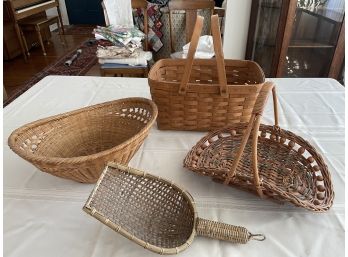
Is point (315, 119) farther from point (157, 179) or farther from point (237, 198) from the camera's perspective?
point (157, 179)

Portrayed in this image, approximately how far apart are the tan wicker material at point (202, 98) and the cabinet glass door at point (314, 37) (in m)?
1.05

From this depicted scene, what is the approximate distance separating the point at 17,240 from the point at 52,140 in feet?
0.69

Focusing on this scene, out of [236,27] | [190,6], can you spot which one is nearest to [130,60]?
[190,6]

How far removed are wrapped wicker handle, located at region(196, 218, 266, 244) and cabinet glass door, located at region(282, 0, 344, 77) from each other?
1454 mm

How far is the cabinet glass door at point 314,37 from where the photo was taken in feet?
4.96

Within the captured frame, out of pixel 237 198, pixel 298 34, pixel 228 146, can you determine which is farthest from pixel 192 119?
pixel 298 34

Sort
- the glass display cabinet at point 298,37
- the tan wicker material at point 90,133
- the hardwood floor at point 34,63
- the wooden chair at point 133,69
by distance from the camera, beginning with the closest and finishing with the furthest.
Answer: the tan wicker material at point 90,133, the glass display cabinet at point 298,37, the wooden chair at point 133,69, the hardwood floor at point 34,63

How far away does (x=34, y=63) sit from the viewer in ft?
9.30

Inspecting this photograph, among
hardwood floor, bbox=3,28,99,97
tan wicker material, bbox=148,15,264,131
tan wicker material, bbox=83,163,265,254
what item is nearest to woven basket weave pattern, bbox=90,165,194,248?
tan wicker material, bbox=83,163,265,254

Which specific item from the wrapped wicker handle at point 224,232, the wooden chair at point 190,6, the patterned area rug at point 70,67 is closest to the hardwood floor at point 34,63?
the patterned area rug at point 70,67

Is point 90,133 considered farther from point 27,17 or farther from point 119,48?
point 27,17

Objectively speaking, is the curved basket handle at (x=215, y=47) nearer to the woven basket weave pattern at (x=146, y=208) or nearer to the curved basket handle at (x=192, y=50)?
the curved basket handle at (x=192, y=50)

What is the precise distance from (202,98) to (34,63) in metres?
2.81

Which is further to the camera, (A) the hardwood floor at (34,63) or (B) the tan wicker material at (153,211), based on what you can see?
(A) the hardwood floor at (34,63)
